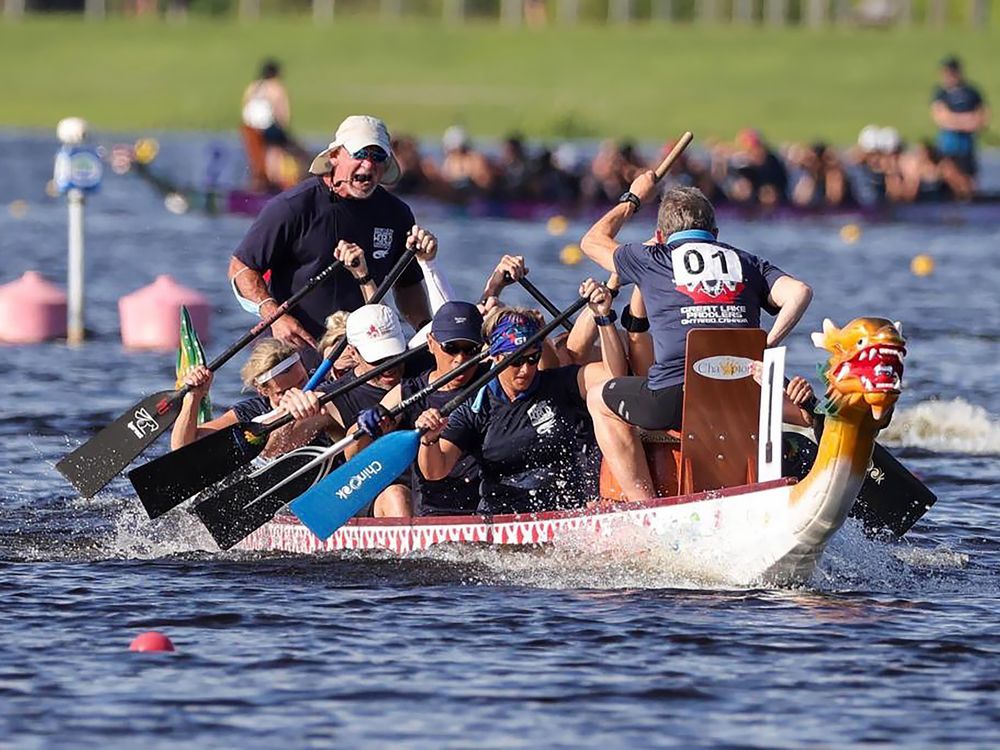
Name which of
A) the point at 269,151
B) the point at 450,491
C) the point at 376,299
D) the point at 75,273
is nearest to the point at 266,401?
the point at 376,299

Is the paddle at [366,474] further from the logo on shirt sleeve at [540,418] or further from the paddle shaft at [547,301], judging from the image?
→ the logo on shirt sleeve at [540,418]

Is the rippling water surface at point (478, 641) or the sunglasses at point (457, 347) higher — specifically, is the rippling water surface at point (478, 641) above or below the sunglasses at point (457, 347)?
below

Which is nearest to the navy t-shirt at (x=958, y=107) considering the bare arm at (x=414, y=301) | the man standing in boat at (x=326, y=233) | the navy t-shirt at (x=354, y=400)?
the bare arm at (x=414, y=301)

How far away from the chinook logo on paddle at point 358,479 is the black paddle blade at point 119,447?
178 cm

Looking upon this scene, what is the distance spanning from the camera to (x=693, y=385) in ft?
34.4

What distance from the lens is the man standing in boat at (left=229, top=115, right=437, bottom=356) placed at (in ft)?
41.5

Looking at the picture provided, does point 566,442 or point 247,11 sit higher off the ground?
point 247,11

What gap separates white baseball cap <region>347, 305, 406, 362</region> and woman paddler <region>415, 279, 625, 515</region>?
0.54 metres

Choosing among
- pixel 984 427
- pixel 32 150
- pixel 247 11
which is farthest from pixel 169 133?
pixel 984 427

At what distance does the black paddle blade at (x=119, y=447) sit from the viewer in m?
12.7

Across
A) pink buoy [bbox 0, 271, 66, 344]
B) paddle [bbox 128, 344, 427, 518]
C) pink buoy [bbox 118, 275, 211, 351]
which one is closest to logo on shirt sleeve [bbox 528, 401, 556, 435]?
paddle [bbox 128, 344, 427, 518]

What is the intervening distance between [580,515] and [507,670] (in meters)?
1.66

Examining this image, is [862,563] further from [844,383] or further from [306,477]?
[306,477]

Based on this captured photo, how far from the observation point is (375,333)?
1159 cm
